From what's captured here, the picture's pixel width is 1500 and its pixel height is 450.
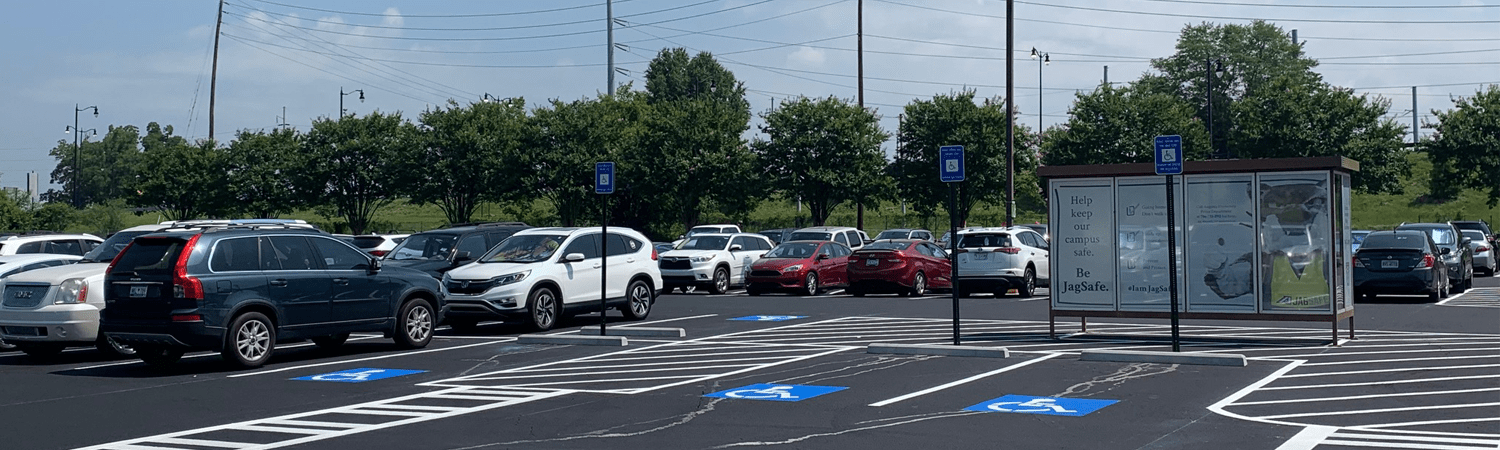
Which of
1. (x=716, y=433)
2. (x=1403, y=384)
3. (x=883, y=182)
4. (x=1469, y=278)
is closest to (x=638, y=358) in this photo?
(x=716, y=433)

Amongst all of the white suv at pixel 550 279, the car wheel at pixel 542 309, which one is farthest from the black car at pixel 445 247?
the car wheel at pixel 542 309

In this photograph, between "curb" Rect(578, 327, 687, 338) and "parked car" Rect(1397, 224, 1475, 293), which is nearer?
"curb" Rect(578, 327, 687, 338)

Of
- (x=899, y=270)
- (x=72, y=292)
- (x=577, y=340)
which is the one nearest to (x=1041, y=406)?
(x=577, y=340)

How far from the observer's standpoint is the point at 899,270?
95.9ft

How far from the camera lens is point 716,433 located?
959 cm

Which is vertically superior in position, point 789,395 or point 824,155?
point 824,155

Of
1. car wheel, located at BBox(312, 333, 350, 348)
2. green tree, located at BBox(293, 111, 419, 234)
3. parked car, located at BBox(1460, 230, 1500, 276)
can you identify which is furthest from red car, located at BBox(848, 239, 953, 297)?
green tree, located at BBox(293, 111, 419, 234)

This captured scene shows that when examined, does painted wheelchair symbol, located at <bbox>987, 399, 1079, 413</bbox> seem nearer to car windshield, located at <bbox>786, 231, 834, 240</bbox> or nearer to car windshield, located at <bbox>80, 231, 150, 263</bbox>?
car windshield, located at <bbox>80, 231, 150, 263</bbox>

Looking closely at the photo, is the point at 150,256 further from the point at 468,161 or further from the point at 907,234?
the point at 468,161

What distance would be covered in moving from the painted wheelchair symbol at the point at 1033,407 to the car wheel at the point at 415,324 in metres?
8.48

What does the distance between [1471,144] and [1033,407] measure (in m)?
59.2

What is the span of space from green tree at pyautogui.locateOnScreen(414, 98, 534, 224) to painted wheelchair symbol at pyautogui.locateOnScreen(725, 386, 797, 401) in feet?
135

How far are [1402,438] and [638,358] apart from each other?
8461 mm

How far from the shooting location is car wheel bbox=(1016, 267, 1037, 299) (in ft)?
92.4
